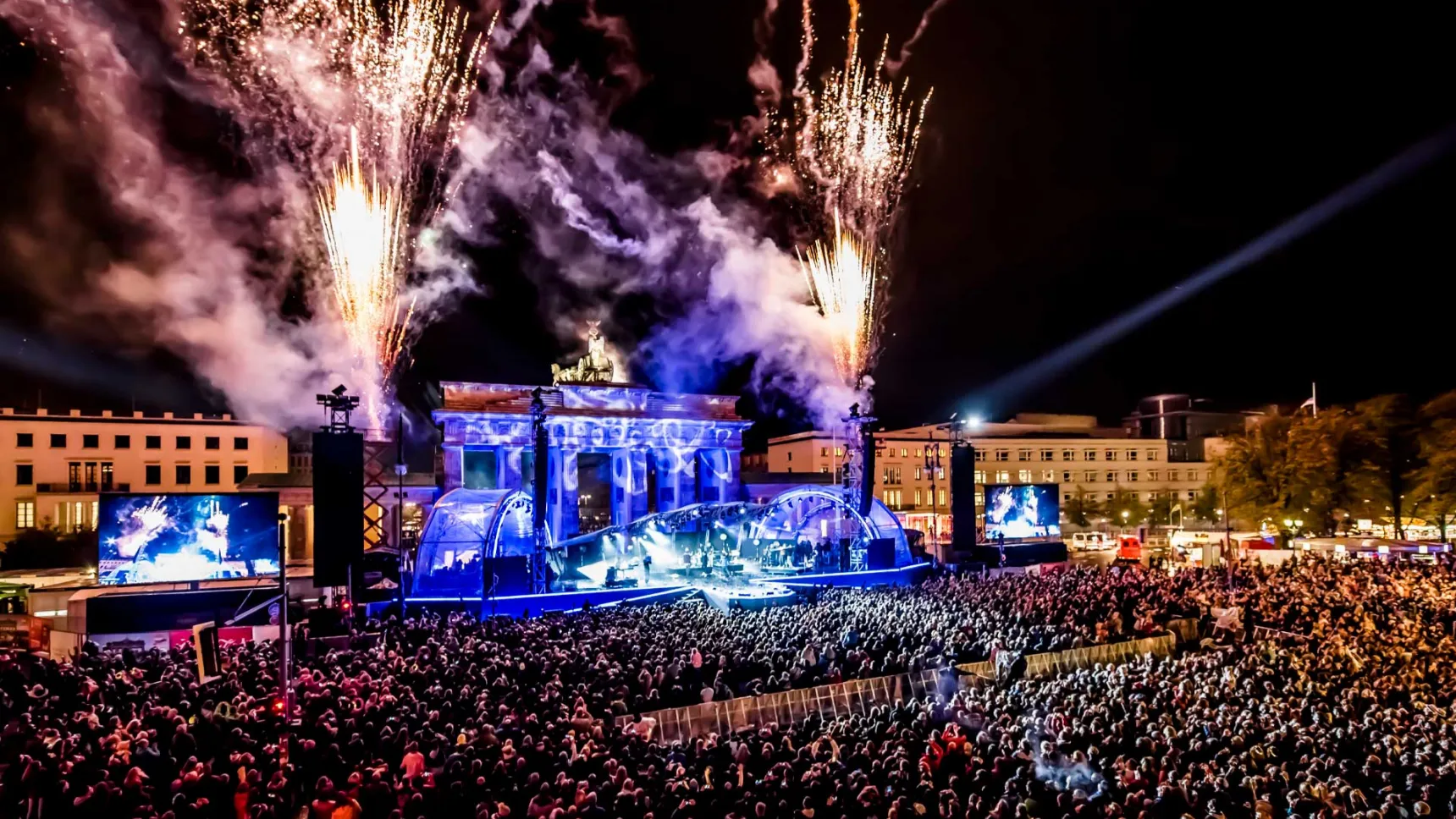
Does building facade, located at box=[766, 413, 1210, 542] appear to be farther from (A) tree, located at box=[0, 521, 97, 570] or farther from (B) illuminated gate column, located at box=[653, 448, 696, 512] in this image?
(A) tree, located at box=[0, 521, 97, 570]

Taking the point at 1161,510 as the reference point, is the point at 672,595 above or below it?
above

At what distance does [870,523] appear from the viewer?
117 feet

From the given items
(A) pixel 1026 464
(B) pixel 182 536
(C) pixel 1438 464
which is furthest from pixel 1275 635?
(A) pixel 1026 464

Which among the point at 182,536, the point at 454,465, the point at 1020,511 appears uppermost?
the point at 454,465

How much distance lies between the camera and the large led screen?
41406 millimetres

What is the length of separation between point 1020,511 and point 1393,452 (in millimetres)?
24439

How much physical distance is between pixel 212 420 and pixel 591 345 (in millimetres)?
25542

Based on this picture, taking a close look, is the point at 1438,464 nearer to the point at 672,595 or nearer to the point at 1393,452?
the point at 1393,452

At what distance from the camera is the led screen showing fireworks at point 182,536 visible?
26641mm

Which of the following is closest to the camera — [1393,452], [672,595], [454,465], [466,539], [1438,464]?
[672,595]

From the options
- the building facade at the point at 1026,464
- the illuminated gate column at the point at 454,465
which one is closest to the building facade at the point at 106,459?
the illuminated gate column at the point at 454,465

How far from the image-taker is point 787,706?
15.6 m

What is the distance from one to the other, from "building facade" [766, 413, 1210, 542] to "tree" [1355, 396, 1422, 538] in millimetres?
23899

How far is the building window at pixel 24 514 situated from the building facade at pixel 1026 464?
5234cm
